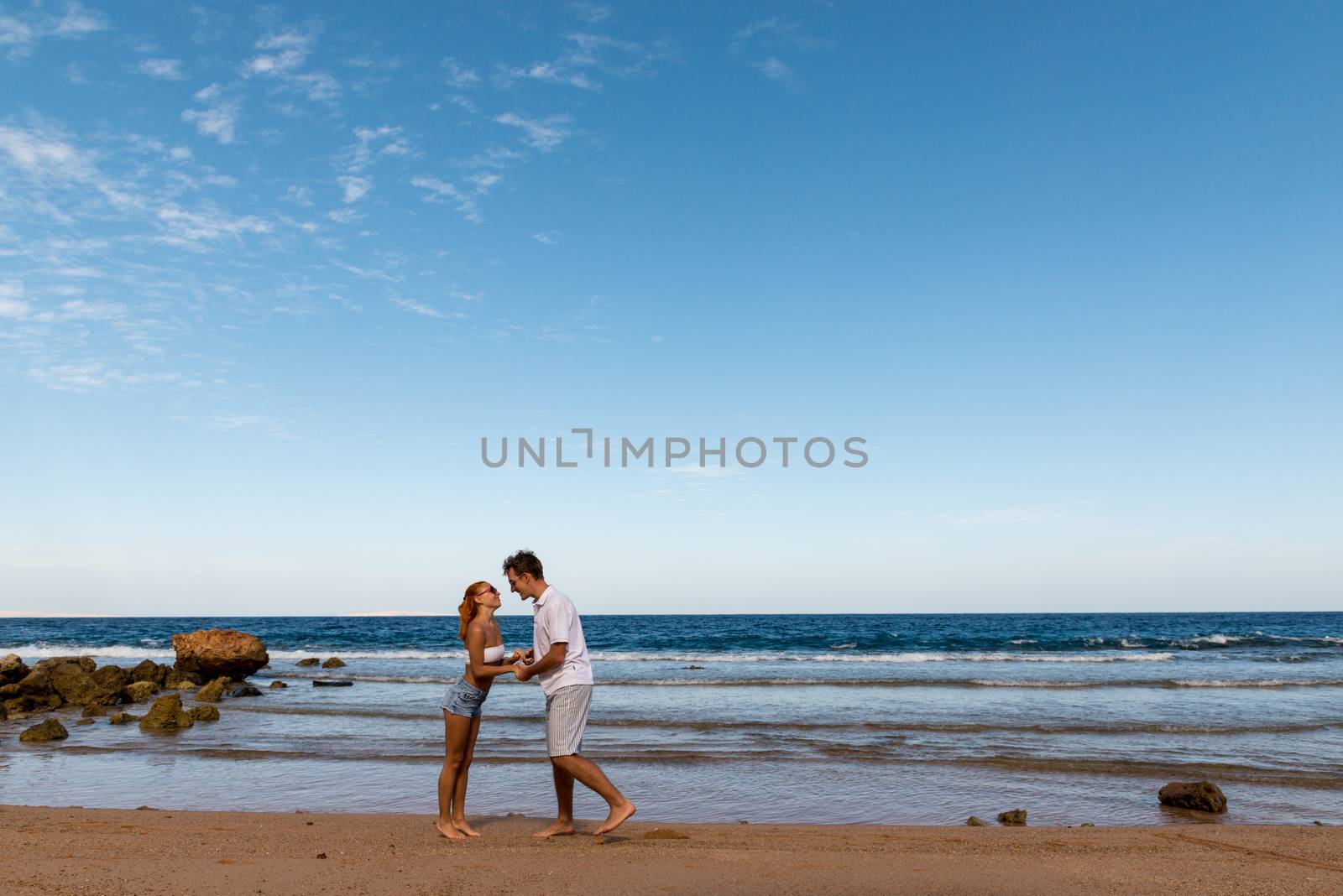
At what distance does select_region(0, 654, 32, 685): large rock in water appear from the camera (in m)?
20.0

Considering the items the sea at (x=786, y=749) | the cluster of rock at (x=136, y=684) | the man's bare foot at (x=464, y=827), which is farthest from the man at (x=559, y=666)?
the cluster of rock at (x=136, y=684)

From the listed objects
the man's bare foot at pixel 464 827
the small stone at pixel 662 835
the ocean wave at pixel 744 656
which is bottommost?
the ocean wave at pixel 744 656

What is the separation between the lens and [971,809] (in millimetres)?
8680

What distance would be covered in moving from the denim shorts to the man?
0.45 metres

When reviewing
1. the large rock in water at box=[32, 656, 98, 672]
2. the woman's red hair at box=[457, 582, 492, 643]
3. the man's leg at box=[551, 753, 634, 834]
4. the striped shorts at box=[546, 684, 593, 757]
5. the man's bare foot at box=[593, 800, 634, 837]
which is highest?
the woman's red hair at box=[457, 582, 492, 643]

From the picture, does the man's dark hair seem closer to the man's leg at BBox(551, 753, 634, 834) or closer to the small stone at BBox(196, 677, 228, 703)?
the man's leg at BBox(551, 753, 634, 834)

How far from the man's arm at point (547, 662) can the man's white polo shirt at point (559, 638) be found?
0.08 ft

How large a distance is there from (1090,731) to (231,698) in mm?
18223

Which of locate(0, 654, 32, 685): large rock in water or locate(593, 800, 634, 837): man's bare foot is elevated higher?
locate(593, 800, 634, 837): man's bare foot

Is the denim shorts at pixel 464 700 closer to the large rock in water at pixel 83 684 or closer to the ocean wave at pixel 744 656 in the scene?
the large rock in water at pixel 83 684

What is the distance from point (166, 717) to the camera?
14289 mm

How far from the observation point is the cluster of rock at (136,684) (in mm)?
14531

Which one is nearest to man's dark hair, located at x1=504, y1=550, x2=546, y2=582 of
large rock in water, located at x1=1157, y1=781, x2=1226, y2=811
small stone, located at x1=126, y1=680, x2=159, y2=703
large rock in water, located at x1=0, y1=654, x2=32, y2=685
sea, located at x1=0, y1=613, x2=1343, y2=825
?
sea, located at x1=0, y1=613, x2=1343, y2=825

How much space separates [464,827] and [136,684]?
1664 cm
